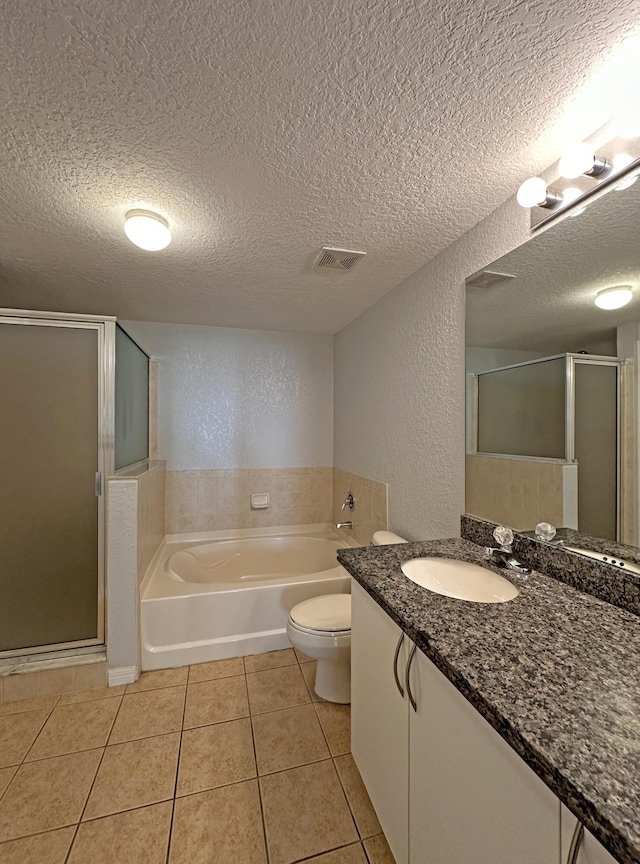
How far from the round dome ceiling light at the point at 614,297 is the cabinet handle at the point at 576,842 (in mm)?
1196

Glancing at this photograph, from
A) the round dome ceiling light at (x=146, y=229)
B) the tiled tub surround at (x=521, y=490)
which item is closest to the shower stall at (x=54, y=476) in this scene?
the round dome ceiling light at (x=146, y=229)

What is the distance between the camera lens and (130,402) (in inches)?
94.3

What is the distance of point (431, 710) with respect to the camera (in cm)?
88

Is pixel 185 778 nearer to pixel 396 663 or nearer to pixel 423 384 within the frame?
pixel 396 663

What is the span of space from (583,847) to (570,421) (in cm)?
105

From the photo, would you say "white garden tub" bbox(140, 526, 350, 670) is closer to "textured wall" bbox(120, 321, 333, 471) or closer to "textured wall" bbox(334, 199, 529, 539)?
"textured wall" bbox(334, 199, 529, 539)

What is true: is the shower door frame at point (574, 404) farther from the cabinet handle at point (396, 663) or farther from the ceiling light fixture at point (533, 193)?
the cabinet handle at point (396, 663)

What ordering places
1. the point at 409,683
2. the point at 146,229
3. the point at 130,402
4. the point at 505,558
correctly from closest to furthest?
the point at 409,683 → the point at 505,558 → the point at 146,229 → the point at 130,402

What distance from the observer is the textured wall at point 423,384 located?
5.52 ft

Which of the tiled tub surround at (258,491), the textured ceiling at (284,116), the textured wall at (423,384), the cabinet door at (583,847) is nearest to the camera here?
the cabinet door at (583,847)

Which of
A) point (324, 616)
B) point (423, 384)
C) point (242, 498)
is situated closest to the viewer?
point (324, 616)

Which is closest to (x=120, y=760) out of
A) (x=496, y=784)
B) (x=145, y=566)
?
(x=145, y=566)

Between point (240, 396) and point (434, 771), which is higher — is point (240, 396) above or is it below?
above

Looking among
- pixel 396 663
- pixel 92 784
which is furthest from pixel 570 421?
pixel 92 784
